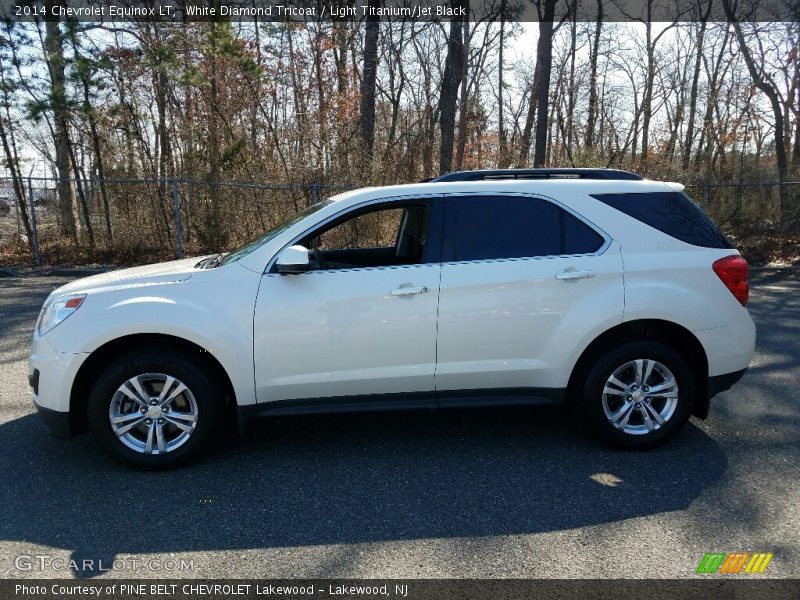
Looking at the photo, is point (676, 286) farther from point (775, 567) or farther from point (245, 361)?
point (245, 361)

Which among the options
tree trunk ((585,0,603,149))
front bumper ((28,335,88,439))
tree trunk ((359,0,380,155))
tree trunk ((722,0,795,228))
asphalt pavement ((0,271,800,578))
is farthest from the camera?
tree trunk ((585,0,603,149))

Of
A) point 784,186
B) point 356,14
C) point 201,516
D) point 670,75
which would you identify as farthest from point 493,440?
point 670,75

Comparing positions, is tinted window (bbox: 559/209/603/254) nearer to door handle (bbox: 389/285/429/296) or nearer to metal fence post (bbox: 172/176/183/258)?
door handle (bbox: 389/285/429/296)

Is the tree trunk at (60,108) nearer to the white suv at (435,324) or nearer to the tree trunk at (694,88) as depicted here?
the white suv at (435,324)

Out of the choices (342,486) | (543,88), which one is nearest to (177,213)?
(342,486)

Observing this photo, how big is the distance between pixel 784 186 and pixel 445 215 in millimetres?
14059

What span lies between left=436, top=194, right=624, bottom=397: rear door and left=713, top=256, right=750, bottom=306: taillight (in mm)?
703

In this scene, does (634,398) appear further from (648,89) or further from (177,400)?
(648,89)

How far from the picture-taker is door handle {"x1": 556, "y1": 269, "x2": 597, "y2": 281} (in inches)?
148

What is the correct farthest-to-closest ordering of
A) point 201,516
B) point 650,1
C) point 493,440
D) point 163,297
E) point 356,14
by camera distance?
point 650,1, point 356,14, point 493,440, point 163,297, point 201,516

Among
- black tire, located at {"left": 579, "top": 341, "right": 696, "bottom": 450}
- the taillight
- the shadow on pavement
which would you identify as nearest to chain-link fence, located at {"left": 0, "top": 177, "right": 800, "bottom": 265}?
the shadow on pavement

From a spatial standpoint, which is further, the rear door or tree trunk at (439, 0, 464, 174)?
tree trunk at (439, 0, 464, 174)

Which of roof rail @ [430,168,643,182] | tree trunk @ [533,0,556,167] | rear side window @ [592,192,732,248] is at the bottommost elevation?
rear side window @ [592,192,732,248]

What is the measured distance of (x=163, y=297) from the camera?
3.57 m
